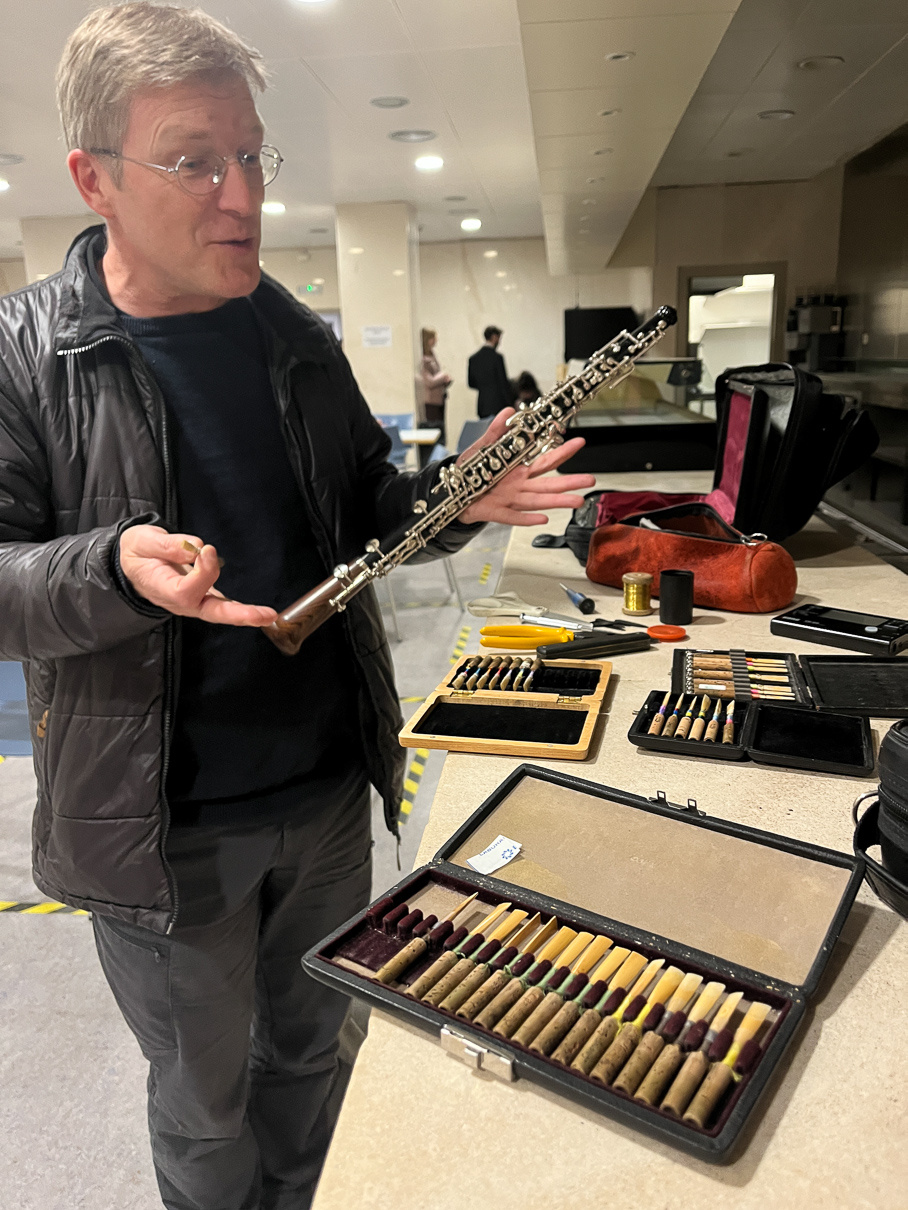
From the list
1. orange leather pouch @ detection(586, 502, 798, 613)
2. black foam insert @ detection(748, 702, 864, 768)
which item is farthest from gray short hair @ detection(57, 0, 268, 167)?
orange leather pouch @ detection(586, 502, 798, 613)

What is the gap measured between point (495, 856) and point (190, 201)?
839 millimetres

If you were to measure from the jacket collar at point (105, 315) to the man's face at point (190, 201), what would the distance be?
7 centimetres

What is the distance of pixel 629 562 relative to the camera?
1989 millimetres

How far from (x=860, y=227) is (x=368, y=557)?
1.97 meters

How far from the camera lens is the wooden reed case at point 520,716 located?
3.96 feet

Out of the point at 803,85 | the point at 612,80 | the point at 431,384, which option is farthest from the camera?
the point at 431,384

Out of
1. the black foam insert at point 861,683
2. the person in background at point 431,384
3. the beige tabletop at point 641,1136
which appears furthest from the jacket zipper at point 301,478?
the person in background at point 431,384

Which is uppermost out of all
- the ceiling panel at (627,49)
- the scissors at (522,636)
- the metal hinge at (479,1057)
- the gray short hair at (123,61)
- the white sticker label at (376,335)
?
the ceiling panel at (627,49)

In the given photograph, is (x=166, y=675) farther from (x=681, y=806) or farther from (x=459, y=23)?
(x=459, y=23)

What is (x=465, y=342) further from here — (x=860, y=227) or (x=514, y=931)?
(x=514, y=931)

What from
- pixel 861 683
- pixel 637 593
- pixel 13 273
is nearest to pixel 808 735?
pixel 861 683

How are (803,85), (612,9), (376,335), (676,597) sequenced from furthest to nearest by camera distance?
(376,335) → (612,9) → (803,85) → (676,597)

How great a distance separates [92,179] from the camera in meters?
1.02

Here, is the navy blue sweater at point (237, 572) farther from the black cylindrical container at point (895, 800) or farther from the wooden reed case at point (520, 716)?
the black cylindrical container at point (895, 800)
